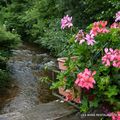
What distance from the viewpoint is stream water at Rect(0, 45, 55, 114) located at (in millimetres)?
5005

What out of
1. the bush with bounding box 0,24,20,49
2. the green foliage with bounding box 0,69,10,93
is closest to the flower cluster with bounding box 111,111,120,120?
the green foliage with bounding box 0,69,10,93

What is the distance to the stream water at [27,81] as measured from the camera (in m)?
5.01

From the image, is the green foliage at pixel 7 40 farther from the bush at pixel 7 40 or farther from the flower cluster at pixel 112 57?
the flower cluster at pixel 112 57

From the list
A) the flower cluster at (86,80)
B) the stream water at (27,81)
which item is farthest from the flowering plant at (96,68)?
the stream water at (27,81)

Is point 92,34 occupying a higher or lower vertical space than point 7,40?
lower

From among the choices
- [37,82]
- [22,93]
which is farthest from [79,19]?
[22,93]

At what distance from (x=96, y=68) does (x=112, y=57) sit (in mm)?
248

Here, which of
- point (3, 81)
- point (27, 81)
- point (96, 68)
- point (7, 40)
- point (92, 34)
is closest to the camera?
point (96, 68)

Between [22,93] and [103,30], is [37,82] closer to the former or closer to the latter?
[22,93]

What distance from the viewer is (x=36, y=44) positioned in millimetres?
12023

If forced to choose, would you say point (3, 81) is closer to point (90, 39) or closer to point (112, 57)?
point (90, 39)

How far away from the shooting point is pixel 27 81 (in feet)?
21.1

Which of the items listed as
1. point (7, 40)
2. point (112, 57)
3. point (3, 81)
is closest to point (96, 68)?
point (112, 57)

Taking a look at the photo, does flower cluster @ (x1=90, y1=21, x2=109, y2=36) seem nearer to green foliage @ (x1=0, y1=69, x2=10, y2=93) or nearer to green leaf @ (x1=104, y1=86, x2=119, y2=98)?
green leaf @ (x1=104, y1=86, x2=119, y2=98)
